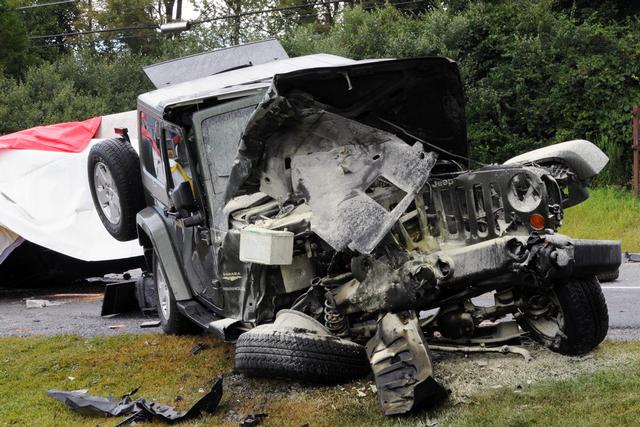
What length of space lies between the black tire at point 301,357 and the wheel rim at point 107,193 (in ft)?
11.6

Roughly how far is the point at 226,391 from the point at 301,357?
0.94 m

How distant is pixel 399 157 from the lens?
611 centimetres

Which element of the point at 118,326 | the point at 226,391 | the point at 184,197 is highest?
the point at 184,197

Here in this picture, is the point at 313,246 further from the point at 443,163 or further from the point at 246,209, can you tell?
the point at 443,163

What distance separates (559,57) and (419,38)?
10.5 feet

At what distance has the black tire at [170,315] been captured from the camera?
8266mm

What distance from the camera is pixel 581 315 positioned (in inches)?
234

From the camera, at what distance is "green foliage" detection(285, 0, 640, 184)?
17.9 meters

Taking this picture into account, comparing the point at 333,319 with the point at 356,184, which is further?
the point at 333,319

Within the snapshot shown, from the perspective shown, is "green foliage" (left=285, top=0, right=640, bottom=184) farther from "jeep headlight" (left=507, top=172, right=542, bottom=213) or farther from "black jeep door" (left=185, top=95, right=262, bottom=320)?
"jeep headlight" (left=507, top=172, right=542, bottom=213)

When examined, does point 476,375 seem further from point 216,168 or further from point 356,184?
point 216,168

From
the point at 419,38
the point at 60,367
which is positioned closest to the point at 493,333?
the point at 60,367

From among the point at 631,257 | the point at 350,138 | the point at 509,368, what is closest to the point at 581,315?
the point at 509,368

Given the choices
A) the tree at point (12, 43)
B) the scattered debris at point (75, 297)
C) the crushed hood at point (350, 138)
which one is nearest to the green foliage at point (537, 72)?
the scattered debris at point (75, 297)
